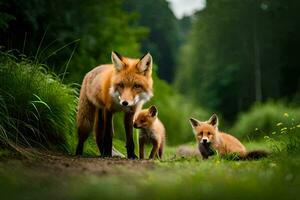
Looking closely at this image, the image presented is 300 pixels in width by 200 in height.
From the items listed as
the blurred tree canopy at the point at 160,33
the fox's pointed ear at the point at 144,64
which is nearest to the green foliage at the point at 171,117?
the fox's pointed ear at the point at 144,64

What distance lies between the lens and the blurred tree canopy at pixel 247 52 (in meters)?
35.5

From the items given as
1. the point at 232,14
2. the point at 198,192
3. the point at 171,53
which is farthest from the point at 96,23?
the point at 171,53

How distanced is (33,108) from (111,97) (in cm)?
127

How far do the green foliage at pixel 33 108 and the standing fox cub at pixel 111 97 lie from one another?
35 cm

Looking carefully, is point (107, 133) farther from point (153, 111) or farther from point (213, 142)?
point (213, 142)

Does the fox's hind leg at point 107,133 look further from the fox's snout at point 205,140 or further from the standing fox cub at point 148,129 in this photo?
the fox's snout at point 205,140

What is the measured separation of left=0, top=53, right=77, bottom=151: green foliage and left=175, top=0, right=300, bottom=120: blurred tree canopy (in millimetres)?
22928

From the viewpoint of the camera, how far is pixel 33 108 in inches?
406

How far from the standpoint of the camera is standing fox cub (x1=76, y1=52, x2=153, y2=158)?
980 cm

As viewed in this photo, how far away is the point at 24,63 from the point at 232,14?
1055 inches

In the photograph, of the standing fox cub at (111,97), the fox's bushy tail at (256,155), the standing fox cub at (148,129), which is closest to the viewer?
the fox's bushy tail at (256,155)

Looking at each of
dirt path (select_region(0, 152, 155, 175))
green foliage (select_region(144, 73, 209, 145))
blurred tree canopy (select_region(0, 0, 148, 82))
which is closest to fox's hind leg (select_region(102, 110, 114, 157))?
dirt path (select_region(0, 152, 155, 175))

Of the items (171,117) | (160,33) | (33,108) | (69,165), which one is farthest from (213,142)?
(160,33)

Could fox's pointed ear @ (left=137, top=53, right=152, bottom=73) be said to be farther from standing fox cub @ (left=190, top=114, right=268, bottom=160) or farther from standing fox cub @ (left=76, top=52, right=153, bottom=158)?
standing fox cub @ (left=190, top=114, right=268, bottom=160)
